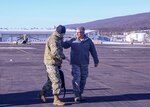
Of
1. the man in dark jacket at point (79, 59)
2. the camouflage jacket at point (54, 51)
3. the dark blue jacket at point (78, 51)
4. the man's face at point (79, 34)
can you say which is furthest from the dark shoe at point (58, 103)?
the man's face at point (79, 34)

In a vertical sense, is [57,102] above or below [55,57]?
below

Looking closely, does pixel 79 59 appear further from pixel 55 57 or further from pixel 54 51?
pixel 54 51

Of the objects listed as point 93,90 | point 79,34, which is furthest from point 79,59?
point 93,90

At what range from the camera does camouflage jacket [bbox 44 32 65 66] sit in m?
12.9

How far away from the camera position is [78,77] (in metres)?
13.5

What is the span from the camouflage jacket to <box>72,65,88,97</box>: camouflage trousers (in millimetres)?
694

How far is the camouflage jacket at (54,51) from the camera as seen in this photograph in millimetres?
12867

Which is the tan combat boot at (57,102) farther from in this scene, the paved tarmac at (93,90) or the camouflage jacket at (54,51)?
the camouflage jacket at (54,51)

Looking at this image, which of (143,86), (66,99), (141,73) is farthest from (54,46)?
(141,73)

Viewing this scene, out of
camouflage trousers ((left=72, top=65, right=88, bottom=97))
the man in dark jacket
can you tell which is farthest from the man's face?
camouflage trousers ((left=72, top=65, right=88, bottom=97))

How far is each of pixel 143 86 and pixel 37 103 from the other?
540cm

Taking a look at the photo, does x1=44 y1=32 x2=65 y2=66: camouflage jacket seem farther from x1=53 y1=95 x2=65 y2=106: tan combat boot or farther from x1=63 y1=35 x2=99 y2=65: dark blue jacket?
x1=53 y1=95 x2=65 y2=106: tan combat boot

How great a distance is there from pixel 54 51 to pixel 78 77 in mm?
1159

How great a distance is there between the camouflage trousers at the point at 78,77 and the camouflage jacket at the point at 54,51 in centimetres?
69
